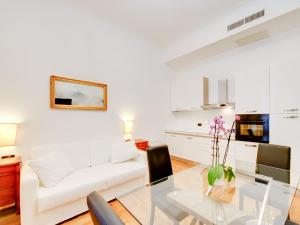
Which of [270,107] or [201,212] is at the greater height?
[270,107]

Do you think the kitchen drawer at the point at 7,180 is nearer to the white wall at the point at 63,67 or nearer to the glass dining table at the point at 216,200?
the white wall at the point at 63,67

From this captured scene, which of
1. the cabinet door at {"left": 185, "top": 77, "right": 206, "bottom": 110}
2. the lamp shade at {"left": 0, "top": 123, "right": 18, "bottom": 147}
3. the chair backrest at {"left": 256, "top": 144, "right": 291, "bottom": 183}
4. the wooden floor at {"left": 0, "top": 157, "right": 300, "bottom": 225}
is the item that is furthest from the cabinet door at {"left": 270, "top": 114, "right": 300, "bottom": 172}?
the lamp shade at {"left": 0, "top": 123, "right": 18, "bottom": 147}

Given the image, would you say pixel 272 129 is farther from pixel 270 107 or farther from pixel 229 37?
pixel 229 37

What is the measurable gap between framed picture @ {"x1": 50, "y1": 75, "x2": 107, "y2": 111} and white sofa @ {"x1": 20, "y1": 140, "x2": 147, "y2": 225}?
736 millimetres

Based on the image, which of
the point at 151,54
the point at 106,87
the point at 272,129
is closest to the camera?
the point at 272,129

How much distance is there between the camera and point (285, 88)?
260cm

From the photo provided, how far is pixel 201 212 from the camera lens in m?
1.18

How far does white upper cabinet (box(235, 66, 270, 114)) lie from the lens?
2791 millimetres

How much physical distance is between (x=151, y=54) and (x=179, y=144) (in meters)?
2.52

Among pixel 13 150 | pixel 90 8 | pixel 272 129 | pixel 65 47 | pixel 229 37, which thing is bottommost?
pixel 13 150

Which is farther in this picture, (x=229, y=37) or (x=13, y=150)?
(x=229, y=37)

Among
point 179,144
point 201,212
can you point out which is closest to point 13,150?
point 201,212

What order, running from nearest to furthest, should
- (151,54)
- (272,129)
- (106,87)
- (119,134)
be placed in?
(272,129) < (106,87) < (119,134) < (151,54)

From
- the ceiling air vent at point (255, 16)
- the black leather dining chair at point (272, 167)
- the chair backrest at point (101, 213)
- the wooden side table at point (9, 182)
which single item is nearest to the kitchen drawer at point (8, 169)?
the wooden side table at point (9, 182)
